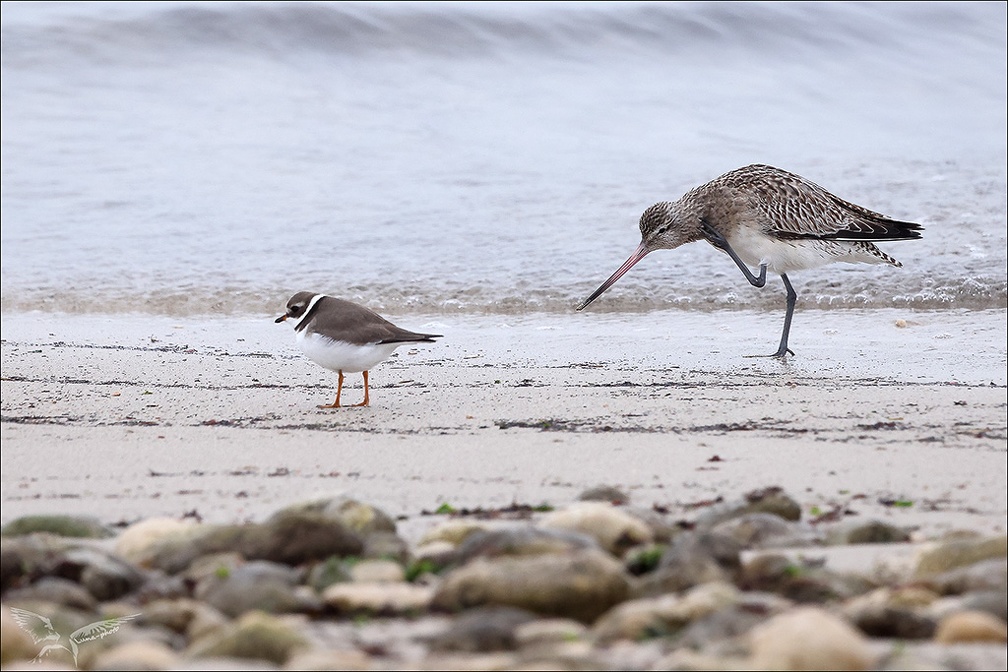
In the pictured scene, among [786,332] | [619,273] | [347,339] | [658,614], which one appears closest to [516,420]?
Result: [347,339]

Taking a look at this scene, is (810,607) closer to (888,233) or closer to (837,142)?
(888,233)

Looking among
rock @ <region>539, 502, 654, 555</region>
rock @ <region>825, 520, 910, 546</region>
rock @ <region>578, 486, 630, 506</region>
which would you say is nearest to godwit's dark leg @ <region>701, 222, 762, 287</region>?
rock @ <region>578, 486, 630, 506</region>

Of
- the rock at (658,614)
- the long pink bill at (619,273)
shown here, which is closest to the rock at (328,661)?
the rock at (658,614)

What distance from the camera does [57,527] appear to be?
316cm

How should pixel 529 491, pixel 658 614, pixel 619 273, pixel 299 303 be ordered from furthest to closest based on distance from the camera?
1. pixel 619 273
2. pixel 299 303
3. pixel 529 491
4. pixel 658 614

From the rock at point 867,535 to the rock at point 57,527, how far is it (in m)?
1.82

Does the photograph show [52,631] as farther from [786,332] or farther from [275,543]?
[786,332]

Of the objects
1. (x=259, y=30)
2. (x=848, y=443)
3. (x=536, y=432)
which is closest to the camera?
(x=848, y=443)

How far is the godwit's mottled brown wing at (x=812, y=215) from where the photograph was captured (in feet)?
23.5

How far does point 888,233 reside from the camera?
7.21 meters

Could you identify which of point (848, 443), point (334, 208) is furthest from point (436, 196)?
point (848, 443)

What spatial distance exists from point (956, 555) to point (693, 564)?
60cm

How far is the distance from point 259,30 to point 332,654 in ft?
45.3

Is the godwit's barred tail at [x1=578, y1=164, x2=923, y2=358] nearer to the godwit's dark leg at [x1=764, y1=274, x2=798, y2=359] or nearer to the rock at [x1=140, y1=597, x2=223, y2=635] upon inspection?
the godwit's dark leg at [x1=764, y1=274, x2=798, y2=359]
